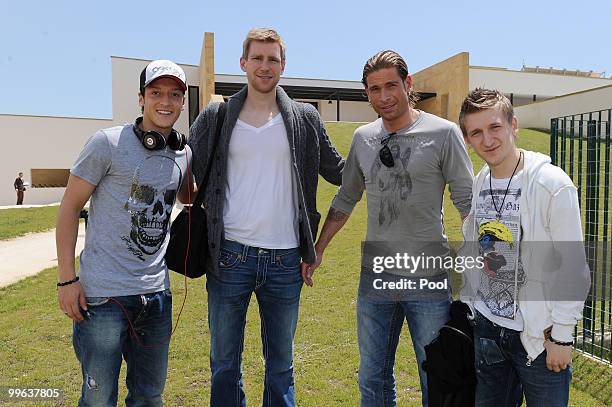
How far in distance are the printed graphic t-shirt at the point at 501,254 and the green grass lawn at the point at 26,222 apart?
1422 cm

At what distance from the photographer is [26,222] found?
1683 centimetres

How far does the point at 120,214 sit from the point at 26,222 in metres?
17.0

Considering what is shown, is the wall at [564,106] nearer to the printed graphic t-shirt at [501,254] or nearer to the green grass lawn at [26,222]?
the green grass lawn at [26,222]

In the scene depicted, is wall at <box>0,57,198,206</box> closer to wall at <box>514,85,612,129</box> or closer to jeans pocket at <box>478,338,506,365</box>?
wall at <box>514,85,612,129</box>

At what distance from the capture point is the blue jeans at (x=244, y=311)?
2717 mm

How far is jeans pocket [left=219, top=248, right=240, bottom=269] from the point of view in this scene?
8.88 ft

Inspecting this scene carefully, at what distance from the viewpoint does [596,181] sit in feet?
14.4

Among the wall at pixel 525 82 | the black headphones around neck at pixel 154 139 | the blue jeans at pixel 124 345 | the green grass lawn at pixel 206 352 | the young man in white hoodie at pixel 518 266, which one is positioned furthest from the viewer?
the wall at pixel 525 82

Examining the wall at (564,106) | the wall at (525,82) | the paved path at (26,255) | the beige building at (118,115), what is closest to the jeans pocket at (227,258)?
the paved path at (26,255)

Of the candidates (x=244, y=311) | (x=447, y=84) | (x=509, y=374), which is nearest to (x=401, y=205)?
(x=509, y=374)

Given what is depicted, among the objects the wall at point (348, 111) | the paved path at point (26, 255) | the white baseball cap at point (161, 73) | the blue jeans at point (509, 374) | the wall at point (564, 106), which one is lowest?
the paved path at point (26, 255)

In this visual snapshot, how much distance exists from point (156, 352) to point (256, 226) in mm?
867

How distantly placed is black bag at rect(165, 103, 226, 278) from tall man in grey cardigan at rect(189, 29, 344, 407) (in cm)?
4

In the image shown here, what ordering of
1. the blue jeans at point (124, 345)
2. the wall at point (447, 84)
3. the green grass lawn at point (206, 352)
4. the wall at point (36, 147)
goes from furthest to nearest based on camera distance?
1. the wall at point (36, 147)
2. the wall at point (447, 84)
3. the green grass lawn at point (206, 352)
4. the blue jeans at point (124, 345)
